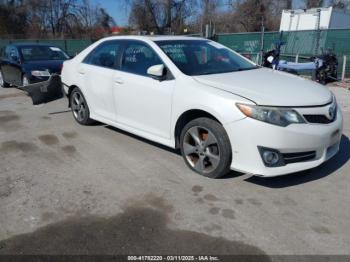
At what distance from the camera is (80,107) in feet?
21.5

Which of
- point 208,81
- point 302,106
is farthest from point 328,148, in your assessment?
point 208,81

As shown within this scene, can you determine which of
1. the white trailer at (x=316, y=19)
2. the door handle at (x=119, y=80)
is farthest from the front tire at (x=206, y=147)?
the white trailer at (x=316, y=19)

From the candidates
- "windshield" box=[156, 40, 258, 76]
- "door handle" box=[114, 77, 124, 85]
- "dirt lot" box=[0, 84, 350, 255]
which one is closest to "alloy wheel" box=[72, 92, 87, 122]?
"dirt lot" box=[0, 84, 350, 255]

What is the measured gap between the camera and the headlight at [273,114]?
364 centimetres

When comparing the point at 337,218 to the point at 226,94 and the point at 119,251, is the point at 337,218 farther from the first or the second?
the point at 119,251

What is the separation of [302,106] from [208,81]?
1094mm

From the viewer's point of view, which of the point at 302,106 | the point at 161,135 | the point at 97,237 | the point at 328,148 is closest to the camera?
the point at 97,237

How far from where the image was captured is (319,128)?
150 inches

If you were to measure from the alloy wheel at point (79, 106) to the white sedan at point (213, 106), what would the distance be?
1.81 ft

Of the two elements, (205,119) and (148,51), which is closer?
(205,119)

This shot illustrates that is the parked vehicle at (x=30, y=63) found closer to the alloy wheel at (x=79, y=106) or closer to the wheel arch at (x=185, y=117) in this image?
the alloy wheel at (x=79, y=106)

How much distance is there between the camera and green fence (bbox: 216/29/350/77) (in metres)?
13.5

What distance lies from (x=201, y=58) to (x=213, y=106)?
4.12 feet

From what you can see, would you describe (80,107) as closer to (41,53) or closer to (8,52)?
(41,53)
